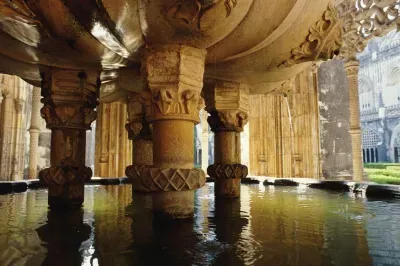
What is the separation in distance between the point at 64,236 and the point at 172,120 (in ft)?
4.18

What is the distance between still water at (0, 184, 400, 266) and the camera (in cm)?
185

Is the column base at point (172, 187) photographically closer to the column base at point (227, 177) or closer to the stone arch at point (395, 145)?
the column base at point (227, 177)

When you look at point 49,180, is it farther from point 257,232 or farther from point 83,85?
point 257,232

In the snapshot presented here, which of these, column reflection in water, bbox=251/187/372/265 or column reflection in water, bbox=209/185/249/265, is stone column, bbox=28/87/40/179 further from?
column reflection in water, bbox=251/187/372/265

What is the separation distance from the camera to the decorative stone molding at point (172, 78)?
113 inches

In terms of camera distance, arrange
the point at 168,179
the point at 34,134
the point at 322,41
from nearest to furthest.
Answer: the point at 168,179, the point at 322,41, the point at 34,134

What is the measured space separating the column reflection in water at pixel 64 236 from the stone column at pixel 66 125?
1.58ft

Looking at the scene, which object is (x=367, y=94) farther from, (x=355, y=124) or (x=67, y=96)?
(x=67, y=96)

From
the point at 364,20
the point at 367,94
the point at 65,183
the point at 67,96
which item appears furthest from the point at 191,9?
the point at 367,94

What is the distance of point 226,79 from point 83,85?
72.2 inches

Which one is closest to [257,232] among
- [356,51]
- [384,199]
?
[384,199]

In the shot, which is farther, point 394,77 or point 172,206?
point 394,77

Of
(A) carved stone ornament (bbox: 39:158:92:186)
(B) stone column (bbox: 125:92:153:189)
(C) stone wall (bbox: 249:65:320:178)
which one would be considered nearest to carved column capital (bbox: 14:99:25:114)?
(B) stone column (bbox: 125:92:153:189)

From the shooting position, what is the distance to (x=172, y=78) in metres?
2.87
